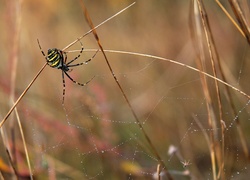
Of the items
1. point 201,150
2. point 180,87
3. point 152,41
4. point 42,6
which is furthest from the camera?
point 42,6

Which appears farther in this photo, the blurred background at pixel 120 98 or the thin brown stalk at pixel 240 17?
the blurred background at pixel 120 98

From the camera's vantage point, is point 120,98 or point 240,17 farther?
point 120,98

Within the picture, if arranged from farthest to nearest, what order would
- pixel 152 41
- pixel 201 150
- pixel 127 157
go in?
pixel 152 41, pixel 201 150, pixel 127 157

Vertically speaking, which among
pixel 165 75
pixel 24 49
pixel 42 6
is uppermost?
pixel 42 6

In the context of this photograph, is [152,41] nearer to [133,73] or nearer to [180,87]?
[133,73]

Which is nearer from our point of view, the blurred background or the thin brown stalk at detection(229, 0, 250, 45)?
the thin brown stalk at detection(229, 0, 250, 45)

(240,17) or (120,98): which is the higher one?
(240,17)

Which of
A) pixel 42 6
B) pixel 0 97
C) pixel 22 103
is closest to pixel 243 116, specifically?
pixel 22 103

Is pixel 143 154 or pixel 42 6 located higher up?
pixel 42 6
